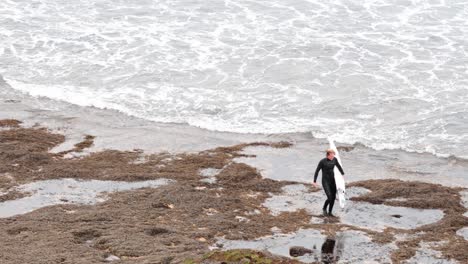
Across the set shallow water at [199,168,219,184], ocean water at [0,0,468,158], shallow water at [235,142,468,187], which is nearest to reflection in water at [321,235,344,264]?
shallow water at [235,142,468,187]

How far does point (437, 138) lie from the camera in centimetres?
2675

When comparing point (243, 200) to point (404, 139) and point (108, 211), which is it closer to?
point (108, 211)

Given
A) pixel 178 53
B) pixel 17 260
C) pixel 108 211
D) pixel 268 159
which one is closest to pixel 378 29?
pixel 178 53

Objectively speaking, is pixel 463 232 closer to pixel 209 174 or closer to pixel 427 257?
pixel 427 257

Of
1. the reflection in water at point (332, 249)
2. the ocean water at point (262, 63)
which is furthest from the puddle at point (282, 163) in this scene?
the reflection in water at point (332, 249)

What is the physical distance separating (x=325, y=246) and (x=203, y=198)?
15.1 ft

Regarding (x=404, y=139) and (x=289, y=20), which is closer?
(x=404, y=139)

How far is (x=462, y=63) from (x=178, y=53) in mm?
15786

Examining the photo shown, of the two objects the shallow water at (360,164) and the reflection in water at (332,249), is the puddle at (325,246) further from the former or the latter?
the shallow water at (360,164)

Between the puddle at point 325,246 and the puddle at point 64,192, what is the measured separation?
5.24m

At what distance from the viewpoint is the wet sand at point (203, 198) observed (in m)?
15.3

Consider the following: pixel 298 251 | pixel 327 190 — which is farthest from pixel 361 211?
pixel 298 251

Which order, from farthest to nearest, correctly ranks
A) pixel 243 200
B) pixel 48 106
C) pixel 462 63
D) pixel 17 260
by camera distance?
pixel 462 63 → pixel 48 106 → pixel 243 200 → pixel 17 260

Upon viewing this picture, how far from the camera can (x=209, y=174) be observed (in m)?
21.7
